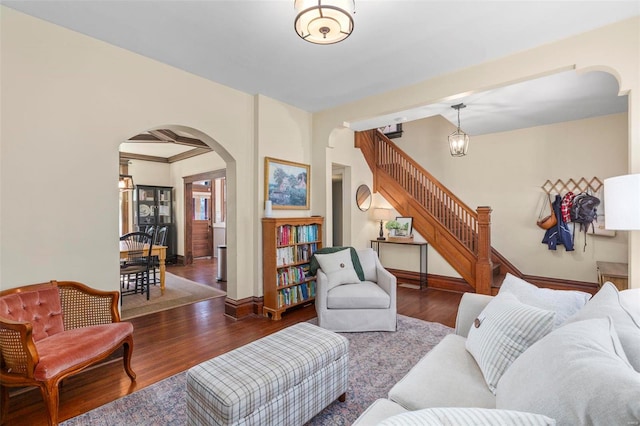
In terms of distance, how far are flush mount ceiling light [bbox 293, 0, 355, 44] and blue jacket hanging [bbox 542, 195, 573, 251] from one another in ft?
15.3

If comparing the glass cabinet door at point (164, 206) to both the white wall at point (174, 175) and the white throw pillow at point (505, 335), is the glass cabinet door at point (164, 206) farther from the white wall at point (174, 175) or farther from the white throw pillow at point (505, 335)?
the white throw pillow at point (505, 335)

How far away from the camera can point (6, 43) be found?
2152mm

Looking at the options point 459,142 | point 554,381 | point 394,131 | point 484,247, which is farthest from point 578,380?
point 394,131

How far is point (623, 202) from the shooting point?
173 centimetres

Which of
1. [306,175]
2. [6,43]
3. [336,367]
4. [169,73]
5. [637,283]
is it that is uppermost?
[169,73]

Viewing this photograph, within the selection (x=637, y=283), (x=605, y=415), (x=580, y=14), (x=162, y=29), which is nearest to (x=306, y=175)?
(x=162, y=29)

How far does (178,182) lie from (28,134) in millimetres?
5373

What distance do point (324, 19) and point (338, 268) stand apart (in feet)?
8.10

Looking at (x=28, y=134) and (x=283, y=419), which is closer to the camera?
(x=283, y=419)

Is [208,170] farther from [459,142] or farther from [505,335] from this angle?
[505,335]

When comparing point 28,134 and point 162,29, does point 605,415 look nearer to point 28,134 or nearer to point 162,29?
point 162,29

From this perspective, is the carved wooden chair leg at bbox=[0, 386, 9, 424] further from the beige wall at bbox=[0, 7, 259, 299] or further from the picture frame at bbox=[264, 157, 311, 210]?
the picture frame at bbox=[264, 157, 311, 210]

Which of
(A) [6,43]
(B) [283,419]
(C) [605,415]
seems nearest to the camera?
(C) [605,415]

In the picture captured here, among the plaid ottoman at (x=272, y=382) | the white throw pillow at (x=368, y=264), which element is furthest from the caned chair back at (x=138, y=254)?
the plaid ottoman at (x=272, y=382)
